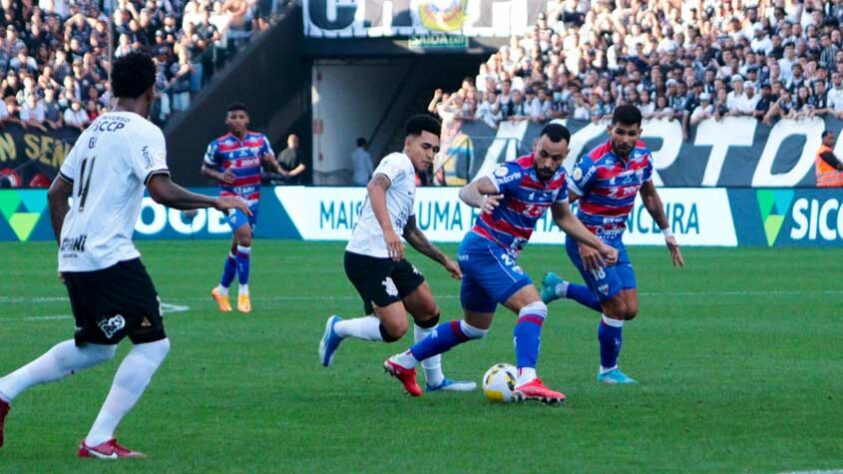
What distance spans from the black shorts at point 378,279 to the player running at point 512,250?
0.42 metres

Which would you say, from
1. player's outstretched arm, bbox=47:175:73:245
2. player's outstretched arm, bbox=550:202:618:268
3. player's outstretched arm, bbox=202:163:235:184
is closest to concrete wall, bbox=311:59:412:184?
player's outstretched arm, bbox=202:163:235:184

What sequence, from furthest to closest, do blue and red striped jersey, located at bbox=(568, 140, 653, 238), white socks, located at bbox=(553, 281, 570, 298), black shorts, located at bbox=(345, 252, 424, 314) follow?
→ white socks, located at bbox=(553, 281, 570, 298), blue and red striped jersey, located at bbox=(568, 140, 653, 238), black shorts, located at bbox=(345, 252, 424, 314)

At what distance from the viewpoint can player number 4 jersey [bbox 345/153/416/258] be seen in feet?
38.7

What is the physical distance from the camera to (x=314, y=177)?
43.5 m

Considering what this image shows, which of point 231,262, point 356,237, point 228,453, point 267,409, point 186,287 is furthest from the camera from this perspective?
point 186,287

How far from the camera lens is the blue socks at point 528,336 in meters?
11.2

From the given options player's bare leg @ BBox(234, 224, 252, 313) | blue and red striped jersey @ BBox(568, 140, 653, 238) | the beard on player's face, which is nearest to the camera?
the beard on player's face

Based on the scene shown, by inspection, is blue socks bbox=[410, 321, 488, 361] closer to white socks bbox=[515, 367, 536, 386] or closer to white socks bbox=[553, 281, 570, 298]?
white socks bbox=[515, 367, 536, 386]

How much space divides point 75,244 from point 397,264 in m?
3.75

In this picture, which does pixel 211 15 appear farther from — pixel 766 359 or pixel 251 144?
pixel 766 359

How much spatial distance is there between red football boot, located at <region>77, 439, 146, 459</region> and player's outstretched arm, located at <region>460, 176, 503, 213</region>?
11.0ft

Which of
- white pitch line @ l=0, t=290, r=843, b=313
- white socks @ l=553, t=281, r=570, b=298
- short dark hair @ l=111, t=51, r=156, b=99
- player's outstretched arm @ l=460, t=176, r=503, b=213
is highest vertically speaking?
short dark hair @ l=111, t=51, r=156, b=99

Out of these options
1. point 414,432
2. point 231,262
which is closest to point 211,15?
point 231,262

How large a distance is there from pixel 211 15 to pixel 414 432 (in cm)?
3513
